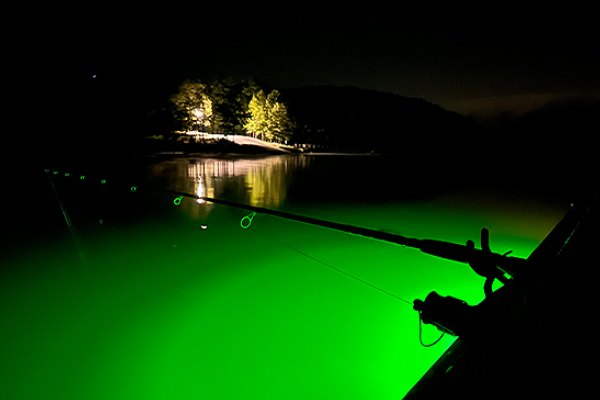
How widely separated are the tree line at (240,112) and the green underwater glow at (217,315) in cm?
4243

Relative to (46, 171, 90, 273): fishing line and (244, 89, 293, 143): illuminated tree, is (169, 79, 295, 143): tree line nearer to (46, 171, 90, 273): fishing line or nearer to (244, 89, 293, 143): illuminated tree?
(244, 89, 293, 143): illuminated tree

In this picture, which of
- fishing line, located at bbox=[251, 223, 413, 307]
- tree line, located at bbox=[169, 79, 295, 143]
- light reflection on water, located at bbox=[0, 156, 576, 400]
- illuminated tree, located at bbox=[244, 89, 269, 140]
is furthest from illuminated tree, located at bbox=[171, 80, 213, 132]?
fishing line, located at bbox=[251, 223, 413, 307]

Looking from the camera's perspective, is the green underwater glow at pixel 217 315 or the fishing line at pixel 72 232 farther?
the fishing line at pixel 72 232

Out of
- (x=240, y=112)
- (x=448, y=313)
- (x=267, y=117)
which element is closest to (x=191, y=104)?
(x=240, y=112)

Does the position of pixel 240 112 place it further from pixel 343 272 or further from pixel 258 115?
pixel 343 272

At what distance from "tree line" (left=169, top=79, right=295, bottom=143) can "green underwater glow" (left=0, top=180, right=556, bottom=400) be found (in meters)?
42.4

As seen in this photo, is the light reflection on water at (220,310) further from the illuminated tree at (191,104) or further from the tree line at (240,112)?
the tree line at (240,112)

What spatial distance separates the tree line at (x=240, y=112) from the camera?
5009 centimetres

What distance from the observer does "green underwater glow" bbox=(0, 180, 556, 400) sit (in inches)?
171

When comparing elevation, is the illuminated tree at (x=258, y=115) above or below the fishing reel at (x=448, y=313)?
below

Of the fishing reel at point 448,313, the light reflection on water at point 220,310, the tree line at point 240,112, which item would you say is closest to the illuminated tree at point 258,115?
the tree line at point 240,112

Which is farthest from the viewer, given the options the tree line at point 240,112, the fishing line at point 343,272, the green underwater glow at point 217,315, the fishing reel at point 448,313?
the tree line at point 240,112

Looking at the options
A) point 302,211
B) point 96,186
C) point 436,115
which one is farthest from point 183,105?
point 436,115

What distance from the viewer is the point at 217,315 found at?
5922 mm
